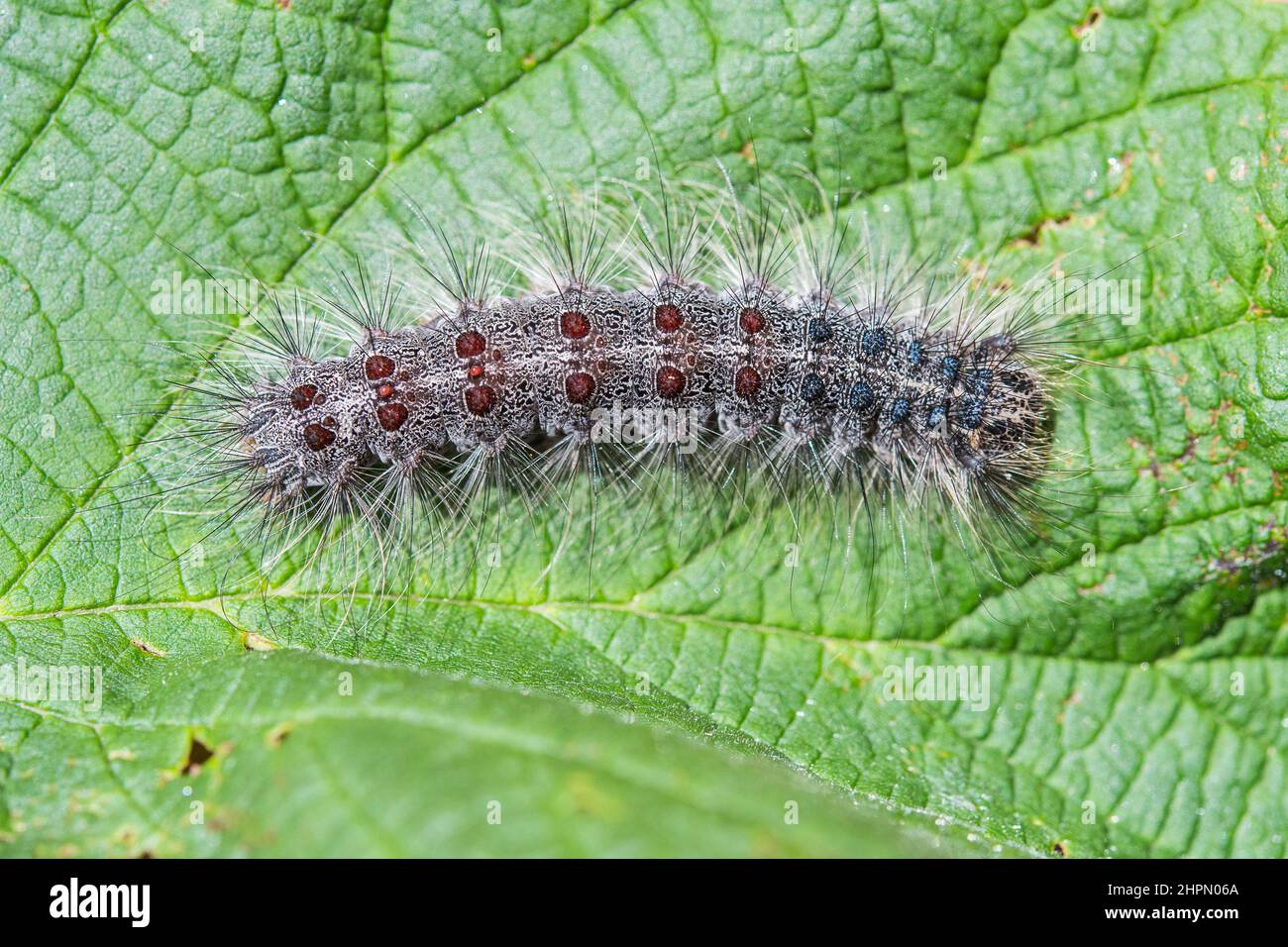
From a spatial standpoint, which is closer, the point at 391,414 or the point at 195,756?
the point at 195,756

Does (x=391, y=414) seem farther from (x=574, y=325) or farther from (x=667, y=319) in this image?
(x=667, y=319)

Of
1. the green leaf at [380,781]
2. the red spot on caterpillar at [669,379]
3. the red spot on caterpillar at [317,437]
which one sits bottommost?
the green leaf at [380,781]

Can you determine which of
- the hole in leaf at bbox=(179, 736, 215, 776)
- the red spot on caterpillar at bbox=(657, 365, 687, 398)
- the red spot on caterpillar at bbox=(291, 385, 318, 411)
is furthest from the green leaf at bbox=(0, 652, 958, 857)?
the red spot on caterpillar at bbox=(657, 365, 687, 398)

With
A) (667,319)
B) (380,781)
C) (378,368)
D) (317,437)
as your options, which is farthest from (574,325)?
(380,781)

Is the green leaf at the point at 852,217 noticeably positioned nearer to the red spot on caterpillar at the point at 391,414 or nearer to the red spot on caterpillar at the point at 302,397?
the red spot on caterpillar at the point at 302,397

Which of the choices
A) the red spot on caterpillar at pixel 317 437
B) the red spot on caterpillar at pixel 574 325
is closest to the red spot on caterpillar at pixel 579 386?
the red spot on caterpillar at pixel 574 325
